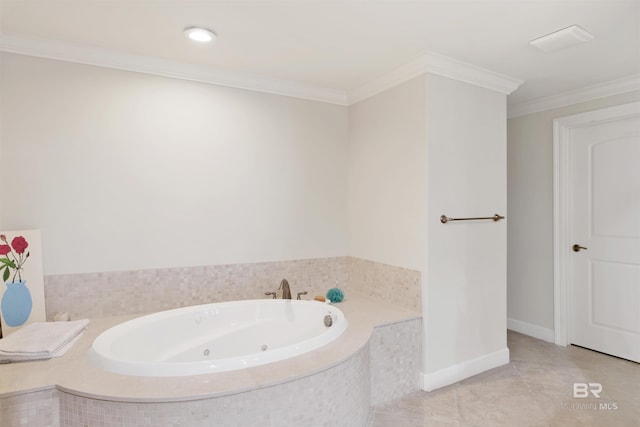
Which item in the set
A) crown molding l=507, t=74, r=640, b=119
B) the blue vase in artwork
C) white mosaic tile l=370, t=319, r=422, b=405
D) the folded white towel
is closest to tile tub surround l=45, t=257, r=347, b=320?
the blue vase in artwork

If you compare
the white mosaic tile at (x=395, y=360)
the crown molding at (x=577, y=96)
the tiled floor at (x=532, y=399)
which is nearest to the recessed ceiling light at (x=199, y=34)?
the white mosaic tile at (x=395, y=360)

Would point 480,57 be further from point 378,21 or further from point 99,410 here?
point 99,410

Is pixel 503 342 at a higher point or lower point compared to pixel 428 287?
lower

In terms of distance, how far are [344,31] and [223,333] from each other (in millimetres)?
2116

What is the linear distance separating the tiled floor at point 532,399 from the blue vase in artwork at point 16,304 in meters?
2.18

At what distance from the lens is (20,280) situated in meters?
2.21

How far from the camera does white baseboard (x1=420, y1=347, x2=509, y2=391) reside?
260cm

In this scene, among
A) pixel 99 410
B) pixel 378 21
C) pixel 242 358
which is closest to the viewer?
pixel 99 410

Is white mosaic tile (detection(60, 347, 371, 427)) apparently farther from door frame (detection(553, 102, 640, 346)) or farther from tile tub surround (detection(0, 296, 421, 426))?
door frame (detection(553, 102, 640, 346))

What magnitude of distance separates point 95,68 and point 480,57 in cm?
261

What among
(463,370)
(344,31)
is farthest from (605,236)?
(344,31)

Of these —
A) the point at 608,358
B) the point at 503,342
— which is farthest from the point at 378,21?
the point at 608,358

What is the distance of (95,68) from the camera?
97.1 inches

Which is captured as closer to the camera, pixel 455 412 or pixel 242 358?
pixel 242 358
